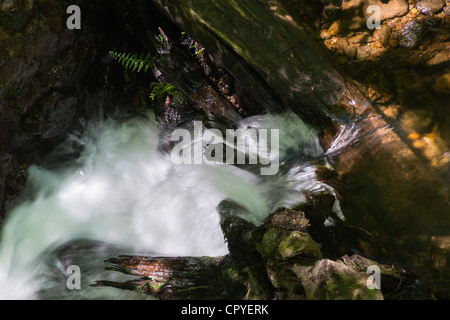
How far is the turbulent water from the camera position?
3395 millimetres

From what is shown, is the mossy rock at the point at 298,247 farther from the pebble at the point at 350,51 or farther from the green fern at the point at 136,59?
the green fern at the point at 136,59

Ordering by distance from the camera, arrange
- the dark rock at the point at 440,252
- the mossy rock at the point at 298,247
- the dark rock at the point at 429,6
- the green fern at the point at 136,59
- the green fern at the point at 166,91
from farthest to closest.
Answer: the green fern at the point at 166,91 → the green fern at the point at 136,59 → the dark rock at the point at 429,6 → the dark rock at the point at 440,252 → the mossy rock at the point at 298,247

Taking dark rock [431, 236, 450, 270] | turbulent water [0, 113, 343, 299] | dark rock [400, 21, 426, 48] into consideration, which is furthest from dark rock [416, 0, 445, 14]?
dark rock [431, 236, 450, 270]

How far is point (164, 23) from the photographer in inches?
145

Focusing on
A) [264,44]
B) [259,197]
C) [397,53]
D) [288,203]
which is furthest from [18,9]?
[397,53]

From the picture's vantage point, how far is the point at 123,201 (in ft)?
13.3

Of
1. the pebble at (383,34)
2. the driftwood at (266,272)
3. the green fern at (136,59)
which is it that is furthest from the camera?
the green fern at (136,59)

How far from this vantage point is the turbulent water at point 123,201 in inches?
134

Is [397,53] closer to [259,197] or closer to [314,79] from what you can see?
[314,79]

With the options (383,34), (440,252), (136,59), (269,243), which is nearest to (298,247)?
(269,243)

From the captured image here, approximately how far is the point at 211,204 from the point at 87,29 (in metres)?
2.46

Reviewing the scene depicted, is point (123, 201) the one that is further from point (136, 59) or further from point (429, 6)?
point (429, 6)

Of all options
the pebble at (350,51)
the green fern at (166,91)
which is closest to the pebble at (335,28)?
the pebble at (350,51)

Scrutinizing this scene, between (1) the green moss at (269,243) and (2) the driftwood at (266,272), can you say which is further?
(1) the green moss at (269,243)
